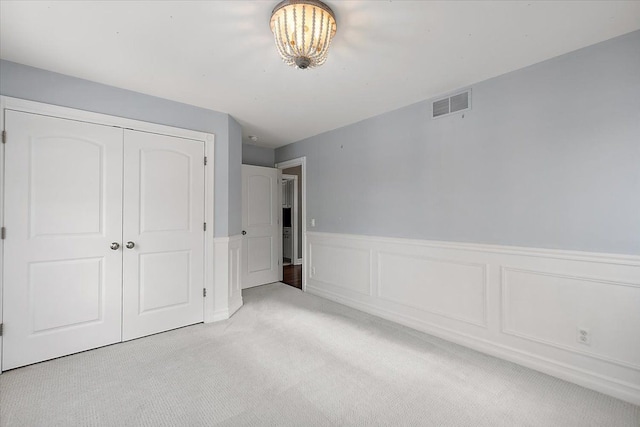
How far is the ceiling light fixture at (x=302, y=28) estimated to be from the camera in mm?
1579

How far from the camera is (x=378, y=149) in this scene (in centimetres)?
346

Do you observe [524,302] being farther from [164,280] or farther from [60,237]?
[60,237]

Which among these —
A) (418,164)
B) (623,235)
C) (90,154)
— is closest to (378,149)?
(418,164)

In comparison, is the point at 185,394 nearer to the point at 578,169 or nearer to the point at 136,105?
the point at 136,105

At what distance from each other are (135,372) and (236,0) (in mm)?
2666

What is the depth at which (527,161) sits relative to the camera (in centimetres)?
233

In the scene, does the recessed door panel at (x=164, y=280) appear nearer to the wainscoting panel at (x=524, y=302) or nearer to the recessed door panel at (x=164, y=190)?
the recessed door panel at (x=164, y=190)

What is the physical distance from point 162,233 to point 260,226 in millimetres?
1955

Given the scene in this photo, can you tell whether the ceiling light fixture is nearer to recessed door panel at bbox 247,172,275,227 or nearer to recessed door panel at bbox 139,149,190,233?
recessed door panel at bbox 139,149,190,233

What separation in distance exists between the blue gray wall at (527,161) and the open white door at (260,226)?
1.94 m

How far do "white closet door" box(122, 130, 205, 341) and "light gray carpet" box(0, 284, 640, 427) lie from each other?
28 centimetres

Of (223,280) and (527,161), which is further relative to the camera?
(223,280)

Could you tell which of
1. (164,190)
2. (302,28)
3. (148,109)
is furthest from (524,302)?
(148,109)

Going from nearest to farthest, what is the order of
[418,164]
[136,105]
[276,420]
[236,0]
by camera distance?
[236,0], [276,420], [136,105], [418,164]
